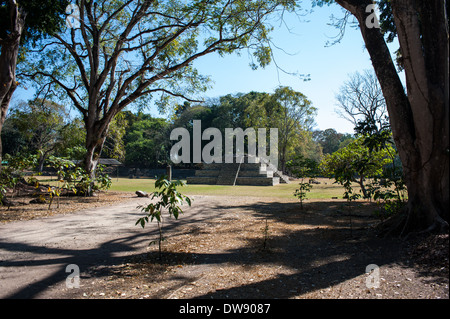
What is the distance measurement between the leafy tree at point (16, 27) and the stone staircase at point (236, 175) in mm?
16748

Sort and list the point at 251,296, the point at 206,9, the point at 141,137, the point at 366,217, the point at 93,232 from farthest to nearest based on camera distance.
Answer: the point at 141,137 < the point at 206,9 < the point at 366,217 < the point at 93,232 < the point at 251,296

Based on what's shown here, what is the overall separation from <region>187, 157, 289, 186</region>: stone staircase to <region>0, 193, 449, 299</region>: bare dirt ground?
56.5 ft

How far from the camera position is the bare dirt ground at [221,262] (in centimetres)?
285

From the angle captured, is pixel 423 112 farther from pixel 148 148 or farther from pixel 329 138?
pixel 329 138

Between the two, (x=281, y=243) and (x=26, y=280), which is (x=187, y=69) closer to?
(x=281, y=243)

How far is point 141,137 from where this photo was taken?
4519 cm

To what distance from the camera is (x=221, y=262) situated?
3910mm

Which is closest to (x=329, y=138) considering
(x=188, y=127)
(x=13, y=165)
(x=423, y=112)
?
(x=188, y=127)

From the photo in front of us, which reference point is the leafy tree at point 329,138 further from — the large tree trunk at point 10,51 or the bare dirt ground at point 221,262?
the large tree trunk at point 10,51

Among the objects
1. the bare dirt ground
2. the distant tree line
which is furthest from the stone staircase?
the bare dirt ground

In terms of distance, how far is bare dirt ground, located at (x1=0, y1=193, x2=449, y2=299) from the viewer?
285 centimetres

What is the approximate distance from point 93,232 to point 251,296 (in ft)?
14.2

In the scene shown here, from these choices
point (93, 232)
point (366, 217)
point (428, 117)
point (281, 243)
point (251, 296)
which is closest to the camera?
point (251, 296)

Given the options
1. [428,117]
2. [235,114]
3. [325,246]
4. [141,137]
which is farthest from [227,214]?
[141,137]
